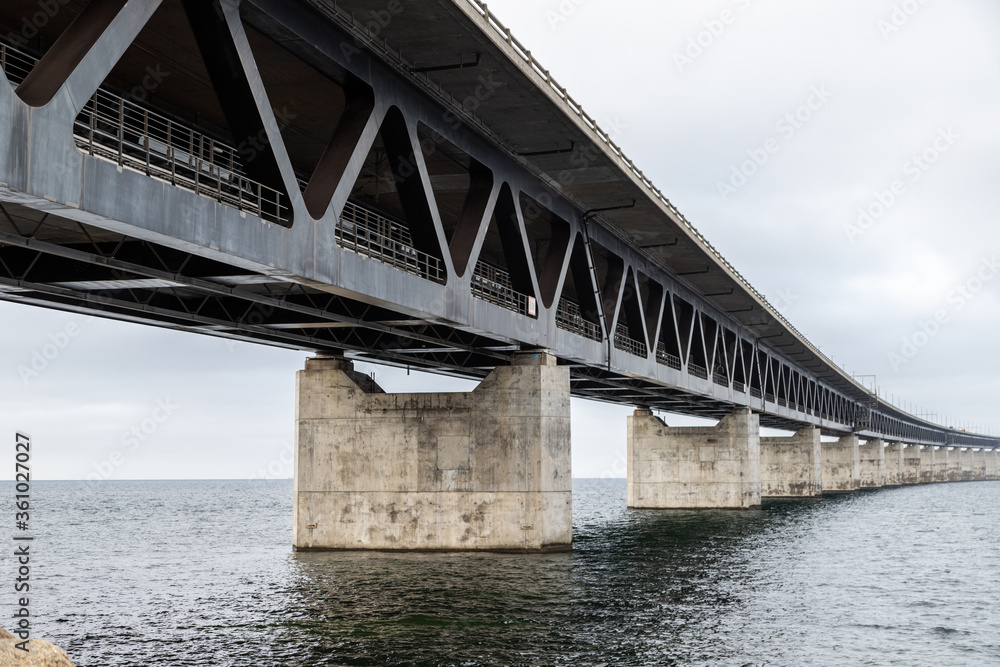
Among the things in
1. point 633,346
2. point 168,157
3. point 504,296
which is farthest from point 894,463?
point 168,157

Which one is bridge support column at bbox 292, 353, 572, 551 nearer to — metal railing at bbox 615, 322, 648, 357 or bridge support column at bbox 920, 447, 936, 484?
metal railing at bbox 615, 322, 648, 357

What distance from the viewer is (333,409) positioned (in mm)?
32938

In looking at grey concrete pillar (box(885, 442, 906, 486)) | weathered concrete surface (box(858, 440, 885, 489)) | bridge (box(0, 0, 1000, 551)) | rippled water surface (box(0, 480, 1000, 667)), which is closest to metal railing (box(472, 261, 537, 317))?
bridge (box(0, 0, 1000, 551))

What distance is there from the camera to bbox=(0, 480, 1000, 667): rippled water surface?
17531 mm

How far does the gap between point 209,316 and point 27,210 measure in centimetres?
1035

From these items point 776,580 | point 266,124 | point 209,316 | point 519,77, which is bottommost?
point 776,580

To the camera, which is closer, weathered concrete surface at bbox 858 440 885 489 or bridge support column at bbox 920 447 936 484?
weathered concrete surface at bbox 858 440 885 489

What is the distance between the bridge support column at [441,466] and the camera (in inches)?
1204

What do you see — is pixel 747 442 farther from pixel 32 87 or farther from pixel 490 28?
pixel 32 87

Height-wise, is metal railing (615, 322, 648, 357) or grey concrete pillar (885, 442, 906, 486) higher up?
metal railing (615, 322, 648, 357)

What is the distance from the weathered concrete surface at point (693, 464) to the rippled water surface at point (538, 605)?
953 inches

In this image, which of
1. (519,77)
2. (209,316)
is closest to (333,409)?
(209,316)

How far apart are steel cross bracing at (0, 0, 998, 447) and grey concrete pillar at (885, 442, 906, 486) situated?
406 ft

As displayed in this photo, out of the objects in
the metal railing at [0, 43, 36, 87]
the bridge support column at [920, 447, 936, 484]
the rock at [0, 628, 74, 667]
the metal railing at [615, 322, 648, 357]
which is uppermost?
the metal railing at [0, 43, 36, 87]
